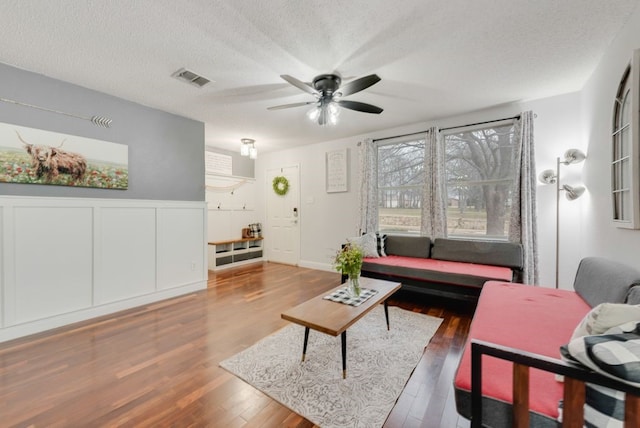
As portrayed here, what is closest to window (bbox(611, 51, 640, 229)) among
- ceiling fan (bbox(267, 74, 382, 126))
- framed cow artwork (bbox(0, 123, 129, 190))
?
ceiling fan (bbox(267, 74, 382, 126))

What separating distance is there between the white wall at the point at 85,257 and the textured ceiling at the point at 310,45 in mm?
1402

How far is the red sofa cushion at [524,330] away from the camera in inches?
42.0

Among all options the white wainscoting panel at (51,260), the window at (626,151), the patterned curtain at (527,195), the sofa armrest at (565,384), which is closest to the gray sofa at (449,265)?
the patterned curtain at (527,195)

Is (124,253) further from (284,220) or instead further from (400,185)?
(400,185)

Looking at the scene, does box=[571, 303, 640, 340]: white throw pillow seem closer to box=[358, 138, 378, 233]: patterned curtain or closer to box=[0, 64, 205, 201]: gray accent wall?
box=[358, 138, 378, 233]: patterned curtain

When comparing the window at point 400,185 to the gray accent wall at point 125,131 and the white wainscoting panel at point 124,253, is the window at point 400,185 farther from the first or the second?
the white wainscoting panel at point 124,253

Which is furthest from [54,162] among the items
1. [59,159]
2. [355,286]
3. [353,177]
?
[353,177]

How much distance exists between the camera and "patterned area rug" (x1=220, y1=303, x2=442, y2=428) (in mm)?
1586

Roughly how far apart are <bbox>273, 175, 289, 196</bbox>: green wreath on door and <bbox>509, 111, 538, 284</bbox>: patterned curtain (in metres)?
4.11

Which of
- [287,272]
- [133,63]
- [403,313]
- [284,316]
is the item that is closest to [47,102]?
[133,63]

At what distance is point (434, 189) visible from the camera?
3.88 metres

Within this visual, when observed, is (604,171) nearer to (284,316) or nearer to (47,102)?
(284,316)

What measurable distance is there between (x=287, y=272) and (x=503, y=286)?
350 cm

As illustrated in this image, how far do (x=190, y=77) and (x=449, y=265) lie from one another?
375cm
